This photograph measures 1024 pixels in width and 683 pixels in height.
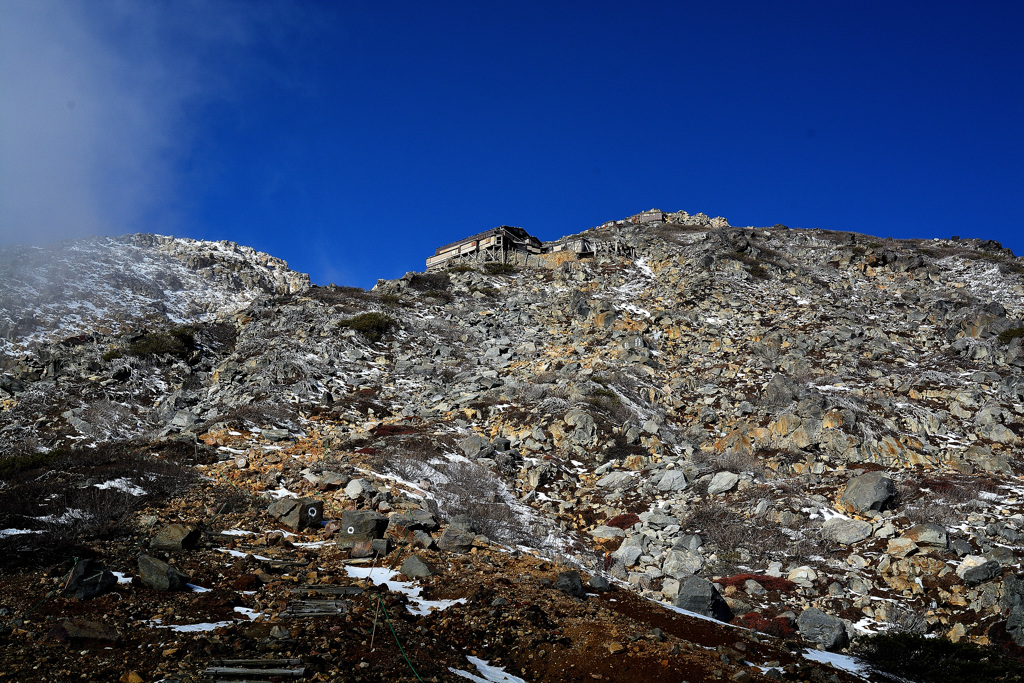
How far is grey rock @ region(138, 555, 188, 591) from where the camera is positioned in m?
8.55

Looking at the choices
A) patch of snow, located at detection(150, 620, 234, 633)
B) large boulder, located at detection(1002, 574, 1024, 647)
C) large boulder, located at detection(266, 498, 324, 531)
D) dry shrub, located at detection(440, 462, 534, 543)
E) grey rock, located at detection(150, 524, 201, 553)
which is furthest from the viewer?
dry shrub, located at detection(440, 462, 534, 543)

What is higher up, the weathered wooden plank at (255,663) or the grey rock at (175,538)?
the grey rock at (175,538)

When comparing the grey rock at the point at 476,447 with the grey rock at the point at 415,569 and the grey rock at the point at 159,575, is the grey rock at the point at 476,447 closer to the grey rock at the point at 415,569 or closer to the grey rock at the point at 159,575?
the grey rock at the point at 415,569

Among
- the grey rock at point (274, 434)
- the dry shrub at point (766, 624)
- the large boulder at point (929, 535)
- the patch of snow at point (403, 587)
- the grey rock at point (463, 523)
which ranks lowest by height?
the dry shrub at point (766, 624)

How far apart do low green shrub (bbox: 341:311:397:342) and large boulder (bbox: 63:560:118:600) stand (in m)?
24.4

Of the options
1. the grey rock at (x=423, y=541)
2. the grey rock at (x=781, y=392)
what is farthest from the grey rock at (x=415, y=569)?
the grey rock at (x=781, y=392)

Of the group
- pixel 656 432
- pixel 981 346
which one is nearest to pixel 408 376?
pixel 656 432

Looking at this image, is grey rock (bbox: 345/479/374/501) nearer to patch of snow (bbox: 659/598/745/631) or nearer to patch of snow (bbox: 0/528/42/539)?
patch of snow (bbox: 0/528/42/539)

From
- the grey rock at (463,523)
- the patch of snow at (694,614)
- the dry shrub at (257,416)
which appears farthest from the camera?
the dry shrub at (257,416)

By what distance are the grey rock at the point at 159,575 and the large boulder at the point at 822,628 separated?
1127cm

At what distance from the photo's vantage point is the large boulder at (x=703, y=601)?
10.8 meters

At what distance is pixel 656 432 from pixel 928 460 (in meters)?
8.62

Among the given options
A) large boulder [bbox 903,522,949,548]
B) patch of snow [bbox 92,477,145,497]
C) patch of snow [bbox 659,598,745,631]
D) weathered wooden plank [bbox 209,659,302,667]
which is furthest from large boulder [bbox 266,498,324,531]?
large boulder [bbox 903,522,949,548]

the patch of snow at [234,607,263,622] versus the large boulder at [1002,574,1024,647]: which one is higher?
the large boulder at [1002,574,1024,647]
